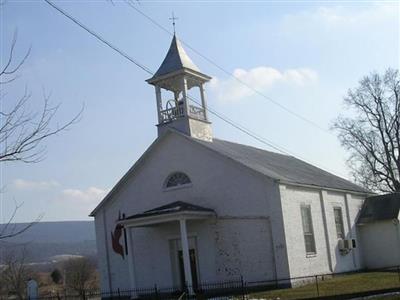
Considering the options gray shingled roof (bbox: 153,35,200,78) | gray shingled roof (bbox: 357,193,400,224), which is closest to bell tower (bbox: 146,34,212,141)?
gray shingled roof (bbox: 153,35,200,78)

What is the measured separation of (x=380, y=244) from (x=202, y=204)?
507 inches

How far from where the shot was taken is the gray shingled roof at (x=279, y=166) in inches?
1190

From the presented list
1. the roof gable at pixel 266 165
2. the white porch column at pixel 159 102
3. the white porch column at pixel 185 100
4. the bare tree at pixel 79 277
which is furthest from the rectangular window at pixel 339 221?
the bare tree at pixel 79 277

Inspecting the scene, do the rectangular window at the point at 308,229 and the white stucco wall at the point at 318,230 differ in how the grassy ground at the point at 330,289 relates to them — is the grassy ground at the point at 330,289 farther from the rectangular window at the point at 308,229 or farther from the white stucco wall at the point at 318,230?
the rectangular window at the point at 308,229

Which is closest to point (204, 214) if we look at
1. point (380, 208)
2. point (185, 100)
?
point (185, 100)

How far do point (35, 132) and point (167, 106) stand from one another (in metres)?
22.3

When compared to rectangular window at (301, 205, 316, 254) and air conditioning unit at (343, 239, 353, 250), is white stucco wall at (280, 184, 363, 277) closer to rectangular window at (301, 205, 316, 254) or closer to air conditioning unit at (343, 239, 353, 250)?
rectangular window at (301, 205, 316, 254)

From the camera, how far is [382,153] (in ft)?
190

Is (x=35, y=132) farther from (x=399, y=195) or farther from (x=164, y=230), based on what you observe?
(x=399, y=195)

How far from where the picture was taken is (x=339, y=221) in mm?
35688

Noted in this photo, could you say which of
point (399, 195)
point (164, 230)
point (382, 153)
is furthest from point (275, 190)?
point (382, 153)

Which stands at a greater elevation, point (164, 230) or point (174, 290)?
point (164, 230)

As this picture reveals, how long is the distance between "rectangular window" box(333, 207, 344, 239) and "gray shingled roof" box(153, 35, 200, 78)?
11483mm

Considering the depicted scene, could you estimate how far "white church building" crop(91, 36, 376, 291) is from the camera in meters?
28.4
